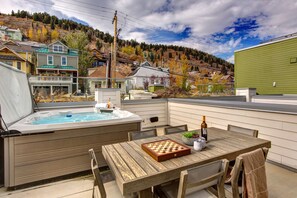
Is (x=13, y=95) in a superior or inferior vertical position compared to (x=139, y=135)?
superior

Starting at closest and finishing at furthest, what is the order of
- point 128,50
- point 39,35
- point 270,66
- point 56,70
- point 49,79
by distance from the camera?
point 49,79 → point 270,66 → point 56,70 → point 39,35 → point 128,50

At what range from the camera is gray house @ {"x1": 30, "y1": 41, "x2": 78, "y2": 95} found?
3.97 m

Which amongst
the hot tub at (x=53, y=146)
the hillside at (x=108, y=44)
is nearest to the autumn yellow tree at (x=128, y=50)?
Result: the hillside at (x=108, y=44)

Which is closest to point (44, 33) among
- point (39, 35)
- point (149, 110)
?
point (39, 35)

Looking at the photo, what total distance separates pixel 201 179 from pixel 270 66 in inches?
293

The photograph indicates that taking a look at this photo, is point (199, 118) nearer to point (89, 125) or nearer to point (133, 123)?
point (133, 123)

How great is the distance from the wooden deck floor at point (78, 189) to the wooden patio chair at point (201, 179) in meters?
1.09

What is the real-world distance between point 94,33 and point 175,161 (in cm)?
1127

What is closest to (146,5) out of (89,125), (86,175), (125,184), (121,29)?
(121,29)

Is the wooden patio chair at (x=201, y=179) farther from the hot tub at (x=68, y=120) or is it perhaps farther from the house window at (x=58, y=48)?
the house window at (x=58, y=48)

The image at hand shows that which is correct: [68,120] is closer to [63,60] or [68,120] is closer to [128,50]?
[63,60]

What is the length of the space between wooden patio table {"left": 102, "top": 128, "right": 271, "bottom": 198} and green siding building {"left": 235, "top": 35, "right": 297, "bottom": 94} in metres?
6.00

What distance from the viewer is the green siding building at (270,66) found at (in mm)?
5785

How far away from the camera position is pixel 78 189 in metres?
1.88
